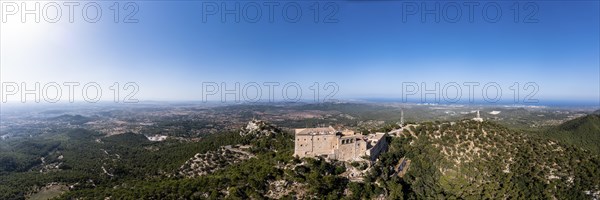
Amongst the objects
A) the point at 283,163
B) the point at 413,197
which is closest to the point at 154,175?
the point at 283,163

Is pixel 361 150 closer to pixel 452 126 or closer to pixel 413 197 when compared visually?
pixel 413 197

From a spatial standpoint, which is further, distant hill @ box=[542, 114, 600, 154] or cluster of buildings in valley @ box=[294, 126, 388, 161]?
distant hill @ box=[542, 114, 600, 154]

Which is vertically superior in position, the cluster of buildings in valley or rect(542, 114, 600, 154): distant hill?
the cluster of buildings in valley

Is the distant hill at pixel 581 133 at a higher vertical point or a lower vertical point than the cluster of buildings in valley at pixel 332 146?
lower

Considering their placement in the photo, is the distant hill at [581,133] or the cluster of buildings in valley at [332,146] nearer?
the cluster of buildings in valley at [332,146]
